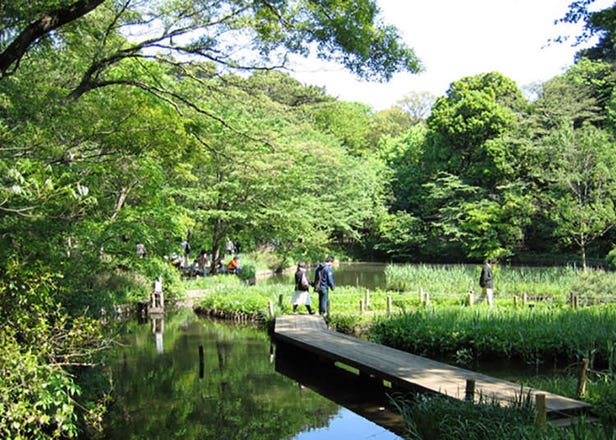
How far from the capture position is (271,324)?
594 inches

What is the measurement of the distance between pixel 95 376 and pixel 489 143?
27085mm

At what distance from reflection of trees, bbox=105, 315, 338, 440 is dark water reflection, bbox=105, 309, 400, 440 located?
0.04ft

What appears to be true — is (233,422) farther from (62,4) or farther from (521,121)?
(521,121)

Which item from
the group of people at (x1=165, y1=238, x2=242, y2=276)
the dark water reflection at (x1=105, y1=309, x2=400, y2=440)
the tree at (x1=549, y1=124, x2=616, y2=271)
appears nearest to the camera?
the dark water reflection at (x1=105, y1=309, x2=400, y2=440)

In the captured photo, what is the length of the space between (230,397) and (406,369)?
2.84 meters

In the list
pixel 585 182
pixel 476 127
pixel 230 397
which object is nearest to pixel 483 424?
pixel 230 397

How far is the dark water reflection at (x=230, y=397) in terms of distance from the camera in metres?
7.85

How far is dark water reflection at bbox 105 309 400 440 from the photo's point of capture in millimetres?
7852

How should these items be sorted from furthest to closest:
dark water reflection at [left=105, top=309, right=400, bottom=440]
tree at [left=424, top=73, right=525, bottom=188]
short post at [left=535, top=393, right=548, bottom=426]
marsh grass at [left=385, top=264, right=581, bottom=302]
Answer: tree at [left=424, top=73, right=525, bottom=188]
marsh grass at [left=385, top=264, right=581, bottom=302]
dark water reflection at [left=105, top=309, right=400, bottom=440]
short post at [left=535, top=393, right=548, bottom=426]

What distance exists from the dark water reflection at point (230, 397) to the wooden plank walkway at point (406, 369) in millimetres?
554

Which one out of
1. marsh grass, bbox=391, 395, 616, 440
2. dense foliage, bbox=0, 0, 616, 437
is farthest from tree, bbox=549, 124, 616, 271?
marsh grass, bbox=391, 395, 616, 440

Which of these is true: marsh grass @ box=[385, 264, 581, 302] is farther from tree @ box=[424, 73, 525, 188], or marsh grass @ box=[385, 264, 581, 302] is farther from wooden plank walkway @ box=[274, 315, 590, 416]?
tree @ box=[424, 73, 525, 188]

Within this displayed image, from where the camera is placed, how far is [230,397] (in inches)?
365

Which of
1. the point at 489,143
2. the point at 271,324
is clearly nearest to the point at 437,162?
the point at 489,143
